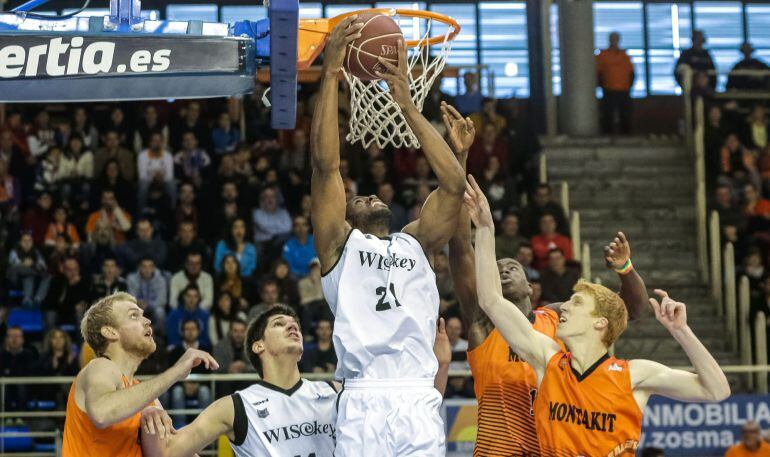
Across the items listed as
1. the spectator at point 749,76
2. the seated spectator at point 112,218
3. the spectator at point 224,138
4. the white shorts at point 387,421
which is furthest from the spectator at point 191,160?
the white shorts at point 387,421

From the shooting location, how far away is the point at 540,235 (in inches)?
585

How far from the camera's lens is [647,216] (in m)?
17.2

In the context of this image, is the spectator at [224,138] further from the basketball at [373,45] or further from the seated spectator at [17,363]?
the basketball at [373,45]

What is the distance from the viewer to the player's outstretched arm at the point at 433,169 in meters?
5.71

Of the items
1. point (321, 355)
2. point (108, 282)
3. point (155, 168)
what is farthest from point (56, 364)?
point (155, 168)

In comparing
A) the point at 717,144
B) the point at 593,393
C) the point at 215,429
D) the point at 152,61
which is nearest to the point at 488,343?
the point at 593,393

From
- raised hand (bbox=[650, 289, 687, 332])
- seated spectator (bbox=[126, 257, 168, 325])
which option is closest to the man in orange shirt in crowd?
seated spectator (bbox=[126, 257, 168, 325])

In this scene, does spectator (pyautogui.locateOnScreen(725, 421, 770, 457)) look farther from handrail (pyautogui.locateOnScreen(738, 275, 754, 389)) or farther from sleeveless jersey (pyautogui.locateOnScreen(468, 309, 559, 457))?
sleeveless jersey (pyautogui.locateOnScreen(468, 309, 559, 457))

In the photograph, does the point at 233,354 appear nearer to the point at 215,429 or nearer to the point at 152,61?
the point at 215,429

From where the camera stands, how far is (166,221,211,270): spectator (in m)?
14.1

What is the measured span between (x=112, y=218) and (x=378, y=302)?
9703mm

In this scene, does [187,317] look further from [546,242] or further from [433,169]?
[433,169]

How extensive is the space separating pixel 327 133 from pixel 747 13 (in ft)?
56.8

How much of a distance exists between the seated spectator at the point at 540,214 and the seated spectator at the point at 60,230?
544 cm
